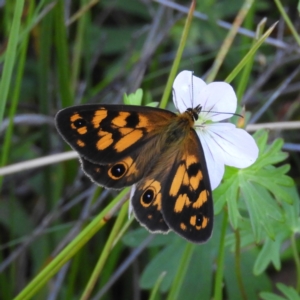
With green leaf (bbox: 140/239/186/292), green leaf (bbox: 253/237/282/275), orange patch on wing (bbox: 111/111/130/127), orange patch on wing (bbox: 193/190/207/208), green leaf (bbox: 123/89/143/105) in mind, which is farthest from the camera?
green leaf (bbox: 140/239/186/292)

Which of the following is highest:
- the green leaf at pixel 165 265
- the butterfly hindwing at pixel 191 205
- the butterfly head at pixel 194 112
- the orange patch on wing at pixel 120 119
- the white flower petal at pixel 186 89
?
the white flower petal at pixel 186 89

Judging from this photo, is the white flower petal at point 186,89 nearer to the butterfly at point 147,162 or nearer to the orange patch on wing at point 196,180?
the butterfly at point 147,162

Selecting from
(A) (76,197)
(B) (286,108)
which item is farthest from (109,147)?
(B) (286,108)

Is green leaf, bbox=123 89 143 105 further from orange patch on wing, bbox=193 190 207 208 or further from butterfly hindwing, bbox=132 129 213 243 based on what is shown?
orange patch on wing, bbox=193 190 207 208

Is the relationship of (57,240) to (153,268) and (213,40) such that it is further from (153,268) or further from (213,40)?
(213,40)

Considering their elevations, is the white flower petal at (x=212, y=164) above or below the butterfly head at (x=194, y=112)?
below

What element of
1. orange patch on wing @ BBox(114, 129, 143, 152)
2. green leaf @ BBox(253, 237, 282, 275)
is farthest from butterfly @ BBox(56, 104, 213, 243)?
green leaf @ BBox(253, 237, 282, 275)

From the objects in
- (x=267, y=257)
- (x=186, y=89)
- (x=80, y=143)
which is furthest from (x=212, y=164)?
(x=267, y=257)

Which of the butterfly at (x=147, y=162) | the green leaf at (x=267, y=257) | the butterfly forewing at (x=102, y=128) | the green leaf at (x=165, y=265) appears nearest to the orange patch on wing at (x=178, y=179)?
the butterfly at (x=147, y=162)
